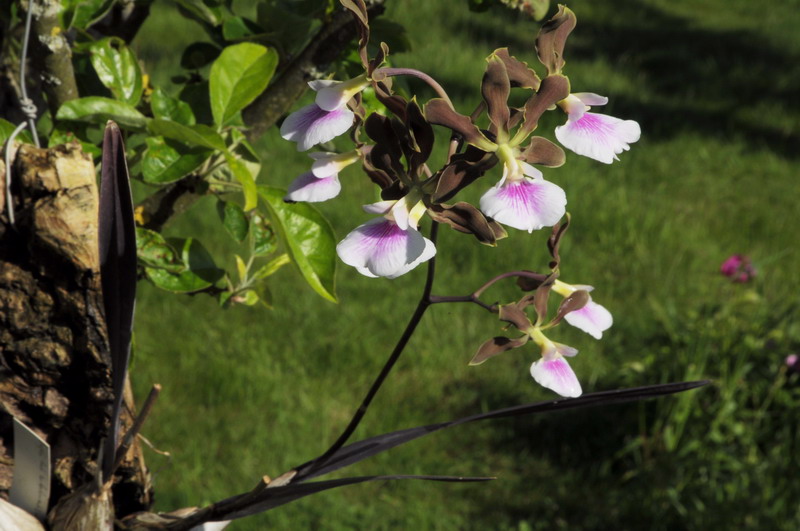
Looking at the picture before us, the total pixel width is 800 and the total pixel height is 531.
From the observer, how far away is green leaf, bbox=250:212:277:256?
1164 millimetres

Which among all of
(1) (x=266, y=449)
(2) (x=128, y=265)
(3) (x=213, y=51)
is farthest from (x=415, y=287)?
(2) (x=128, y=265)

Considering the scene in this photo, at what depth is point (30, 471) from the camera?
0.84m

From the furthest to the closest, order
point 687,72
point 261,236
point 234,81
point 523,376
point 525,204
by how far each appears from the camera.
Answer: point 687,72 → point 523,376 → point 261,236 → point 234,81 → point 525,204

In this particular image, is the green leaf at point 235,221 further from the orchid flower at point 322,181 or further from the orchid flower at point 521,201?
the orchid flower at point 521,201

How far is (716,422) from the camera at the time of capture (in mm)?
2432

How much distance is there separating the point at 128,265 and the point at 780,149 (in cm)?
435

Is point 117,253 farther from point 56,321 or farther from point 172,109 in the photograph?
point 172,109

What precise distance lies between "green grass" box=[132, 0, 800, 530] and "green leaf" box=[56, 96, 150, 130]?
3.25ft

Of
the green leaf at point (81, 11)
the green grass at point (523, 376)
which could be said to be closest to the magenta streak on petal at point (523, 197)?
the green leaf at point (81, 11)

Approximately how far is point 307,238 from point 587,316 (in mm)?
357

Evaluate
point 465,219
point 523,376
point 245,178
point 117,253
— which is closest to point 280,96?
point 245,178

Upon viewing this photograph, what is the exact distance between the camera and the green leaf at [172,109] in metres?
1.03

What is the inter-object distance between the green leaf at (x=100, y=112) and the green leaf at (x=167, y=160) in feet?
0.10

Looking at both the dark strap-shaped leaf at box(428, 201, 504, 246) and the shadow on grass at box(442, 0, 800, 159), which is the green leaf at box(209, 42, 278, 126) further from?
the shadow on grass at box(442, 0, 800, 159)
